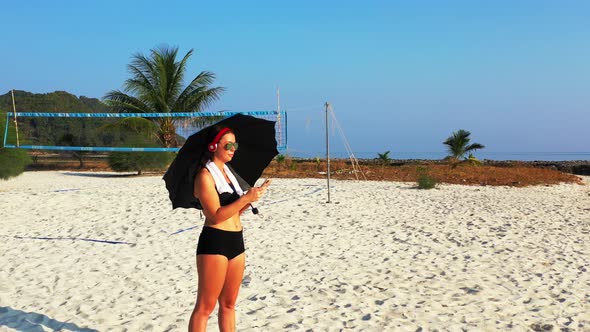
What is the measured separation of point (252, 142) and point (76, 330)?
81.5 inches

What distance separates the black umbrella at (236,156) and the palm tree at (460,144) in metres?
20.8

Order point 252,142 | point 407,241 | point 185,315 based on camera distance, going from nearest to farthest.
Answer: point 252,142 < point 185,315 < point 407,241

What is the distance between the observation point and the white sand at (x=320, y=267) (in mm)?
3754

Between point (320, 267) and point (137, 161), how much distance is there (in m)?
13.7

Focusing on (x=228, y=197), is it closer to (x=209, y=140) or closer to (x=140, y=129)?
(x=209, y=140)

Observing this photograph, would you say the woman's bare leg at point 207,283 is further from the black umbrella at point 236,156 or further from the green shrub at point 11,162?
the green shrub at point 11,162

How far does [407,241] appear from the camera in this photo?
6.38 metres

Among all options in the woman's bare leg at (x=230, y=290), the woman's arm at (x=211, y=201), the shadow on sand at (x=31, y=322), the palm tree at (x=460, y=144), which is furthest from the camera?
the palm tree at (x=460, y=144)

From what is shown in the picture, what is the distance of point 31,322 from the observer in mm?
3723

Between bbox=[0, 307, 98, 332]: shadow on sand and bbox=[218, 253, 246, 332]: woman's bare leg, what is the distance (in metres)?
1.48

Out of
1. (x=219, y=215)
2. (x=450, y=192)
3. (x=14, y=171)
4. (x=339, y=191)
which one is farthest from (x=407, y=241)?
(x=14, y=171)

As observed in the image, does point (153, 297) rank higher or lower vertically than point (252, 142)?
lower

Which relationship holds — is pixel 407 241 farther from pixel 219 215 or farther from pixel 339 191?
pixel 339 191

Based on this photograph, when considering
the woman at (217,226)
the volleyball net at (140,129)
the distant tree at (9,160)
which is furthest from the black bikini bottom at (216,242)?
the distant tree at (9,160)
